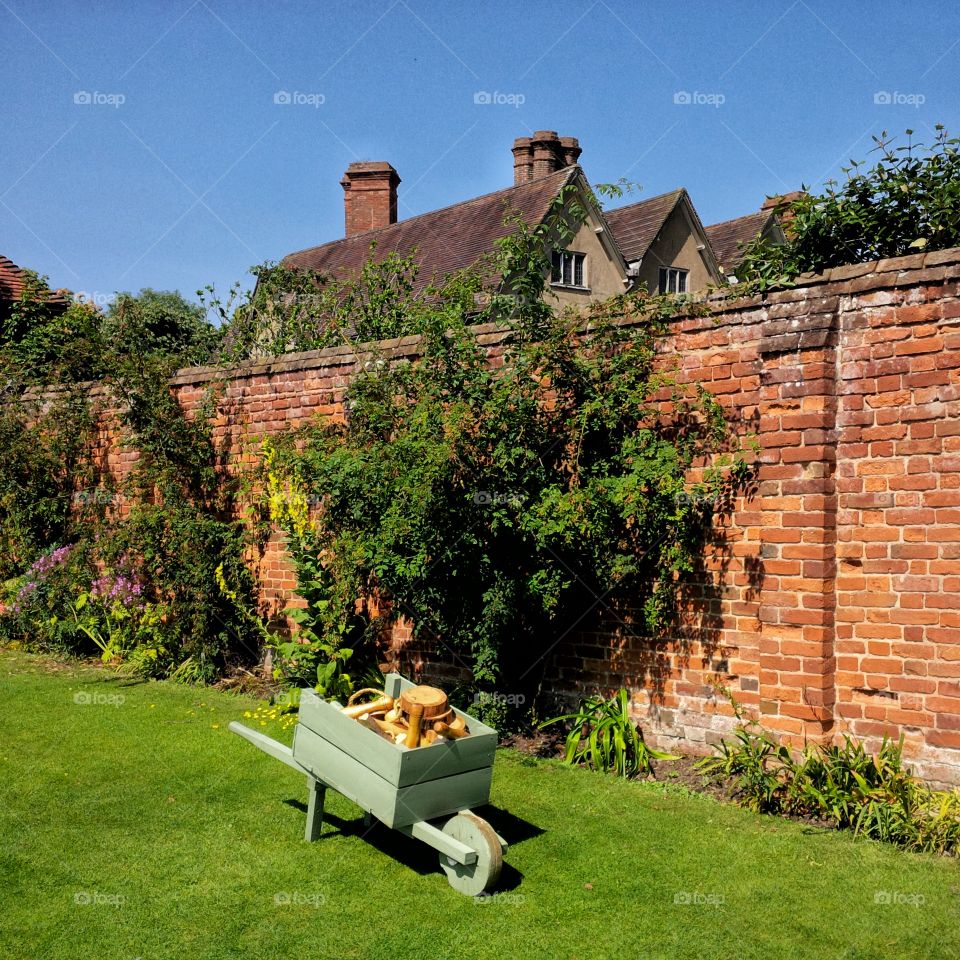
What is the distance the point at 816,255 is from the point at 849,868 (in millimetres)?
4003

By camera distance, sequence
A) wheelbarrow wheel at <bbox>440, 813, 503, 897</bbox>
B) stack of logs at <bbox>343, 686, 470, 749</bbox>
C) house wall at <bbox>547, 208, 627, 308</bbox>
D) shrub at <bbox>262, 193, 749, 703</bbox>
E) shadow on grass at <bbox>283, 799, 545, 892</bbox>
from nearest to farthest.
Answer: wheelbarrow wheel at <bbox>440, 813, 503, 897</bbox> < stack of logs at <bbox>343, 686, 470, 749</bbox> < shadow on grass at <bbox>283, 799, 545, 892</bbox> < shrub at <bbox>262, 193, 749, 703</bbox> < house wall at <bbox>547, 208, 627, 308</bbox>

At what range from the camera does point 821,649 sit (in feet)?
18.9

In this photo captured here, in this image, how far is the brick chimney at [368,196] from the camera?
28.0 metres

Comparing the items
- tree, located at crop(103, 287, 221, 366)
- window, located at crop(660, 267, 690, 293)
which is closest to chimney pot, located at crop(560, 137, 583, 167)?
window, located at crop(660, 267, 690, 293)

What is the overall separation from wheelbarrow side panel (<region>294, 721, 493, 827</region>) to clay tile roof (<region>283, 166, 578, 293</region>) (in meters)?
16.0

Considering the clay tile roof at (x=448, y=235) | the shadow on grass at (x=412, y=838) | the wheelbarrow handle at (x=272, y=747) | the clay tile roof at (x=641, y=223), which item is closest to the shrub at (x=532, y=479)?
the shadow on grass at (x=412, y=838)

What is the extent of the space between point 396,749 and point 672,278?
81.4ft

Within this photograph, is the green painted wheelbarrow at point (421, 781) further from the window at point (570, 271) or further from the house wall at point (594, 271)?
the window at point (570, 271)

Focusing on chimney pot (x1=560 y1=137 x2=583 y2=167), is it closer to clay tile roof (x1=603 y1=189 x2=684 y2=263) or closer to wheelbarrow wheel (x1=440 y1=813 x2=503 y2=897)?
clay tile roof (x1=603 y1=189 x2=684 y2=263)

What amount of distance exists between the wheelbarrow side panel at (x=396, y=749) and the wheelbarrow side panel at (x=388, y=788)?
3 centimetres

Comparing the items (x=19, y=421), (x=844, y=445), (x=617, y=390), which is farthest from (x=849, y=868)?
(x=19, y=421)

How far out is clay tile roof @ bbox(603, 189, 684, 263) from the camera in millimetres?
26406

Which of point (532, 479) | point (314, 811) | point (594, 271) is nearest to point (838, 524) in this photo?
point (532, 479)

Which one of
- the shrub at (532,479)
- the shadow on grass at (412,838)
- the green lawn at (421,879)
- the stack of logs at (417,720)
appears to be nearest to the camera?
the green lawn at (421,879)
